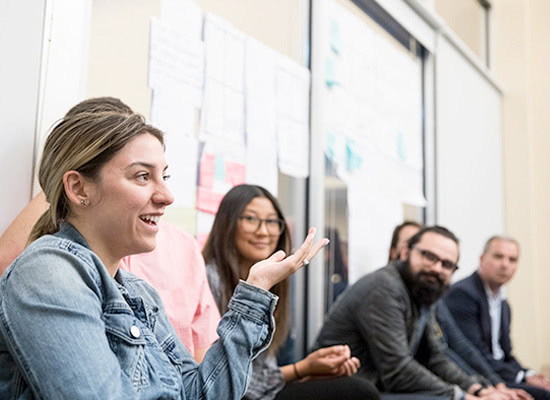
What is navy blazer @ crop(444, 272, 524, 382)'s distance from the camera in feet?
11.4

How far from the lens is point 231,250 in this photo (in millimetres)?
2035

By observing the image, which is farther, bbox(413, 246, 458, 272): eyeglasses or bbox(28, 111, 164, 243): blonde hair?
bbox(413, 246, 458, 272): eyeglasses

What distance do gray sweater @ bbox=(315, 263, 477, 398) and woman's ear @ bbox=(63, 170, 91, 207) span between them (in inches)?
59.8

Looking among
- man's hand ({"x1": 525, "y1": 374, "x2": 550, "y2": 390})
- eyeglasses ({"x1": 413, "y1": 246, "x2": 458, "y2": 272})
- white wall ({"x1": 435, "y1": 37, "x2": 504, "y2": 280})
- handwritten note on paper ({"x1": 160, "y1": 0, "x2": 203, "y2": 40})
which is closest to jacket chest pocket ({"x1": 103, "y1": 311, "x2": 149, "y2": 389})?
handwritten note on paper ({"x1": 160, "y1": 0, "x2": 203, "y2": 40})

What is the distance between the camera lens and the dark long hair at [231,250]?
6.54 feet

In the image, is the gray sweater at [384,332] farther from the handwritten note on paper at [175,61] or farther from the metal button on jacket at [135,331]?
the metal button on jacket at [135,331]

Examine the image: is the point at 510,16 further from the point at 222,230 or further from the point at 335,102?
the point at 222,230

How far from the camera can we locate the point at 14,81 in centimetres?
142

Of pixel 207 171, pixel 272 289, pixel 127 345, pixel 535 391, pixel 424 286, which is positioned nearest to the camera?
pixel 127 345

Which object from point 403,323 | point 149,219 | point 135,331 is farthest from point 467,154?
point 135,331

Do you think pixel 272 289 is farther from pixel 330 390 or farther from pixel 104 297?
pixel 104 297

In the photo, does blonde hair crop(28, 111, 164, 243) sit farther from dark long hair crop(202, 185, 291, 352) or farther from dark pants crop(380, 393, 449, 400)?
dark pants crop(380, 393, 449, 400)

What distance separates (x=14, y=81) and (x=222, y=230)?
0.83 metres

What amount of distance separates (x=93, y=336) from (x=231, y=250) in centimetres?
109
